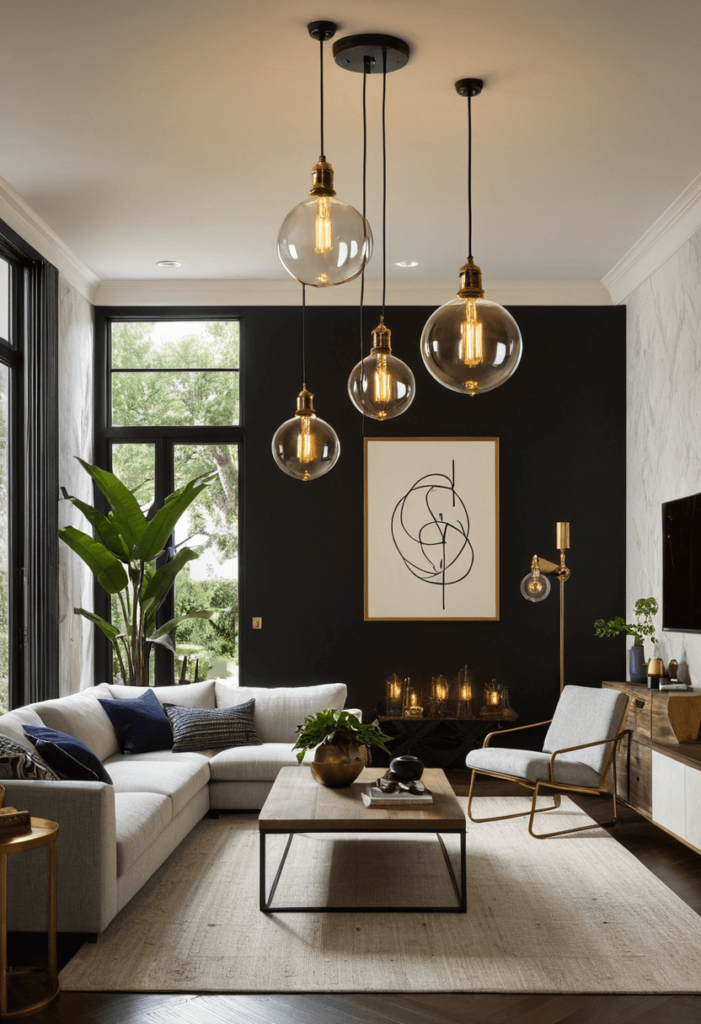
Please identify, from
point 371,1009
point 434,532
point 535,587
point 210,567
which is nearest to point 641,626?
point 535,587

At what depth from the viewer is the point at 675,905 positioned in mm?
4172

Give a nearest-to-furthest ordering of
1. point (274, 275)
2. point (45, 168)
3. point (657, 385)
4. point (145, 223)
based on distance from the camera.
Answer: point (45, 168) → point (145, 223) → point (657, 385) → point (274, 275)

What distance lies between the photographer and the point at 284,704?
6344mm

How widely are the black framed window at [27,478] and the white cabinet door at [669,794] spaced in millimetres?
3735

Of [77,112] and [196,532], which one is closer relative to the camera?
[77,112]

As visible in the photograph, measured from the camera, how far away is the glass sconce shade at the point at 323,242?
2740mm

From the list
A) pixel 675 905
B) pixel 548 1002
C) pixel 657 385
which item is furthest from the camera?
pixel 657 385

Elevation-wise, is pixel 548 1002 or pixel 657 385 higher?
pixel 657 385

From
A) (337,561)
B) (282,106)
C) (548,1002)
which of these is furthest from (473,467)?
(548,1002)

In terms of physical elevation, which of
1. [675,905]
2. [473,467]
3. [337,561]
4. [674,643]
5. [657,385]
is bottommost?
[675,905]

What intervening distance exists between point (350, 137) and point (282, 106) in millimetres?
479

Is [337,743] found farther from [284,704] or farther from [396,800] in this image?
[284,704]

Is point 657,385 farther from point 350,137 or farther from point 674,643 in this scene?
point 350,137

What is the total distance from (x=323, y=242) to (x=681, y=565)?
12.6 ft
